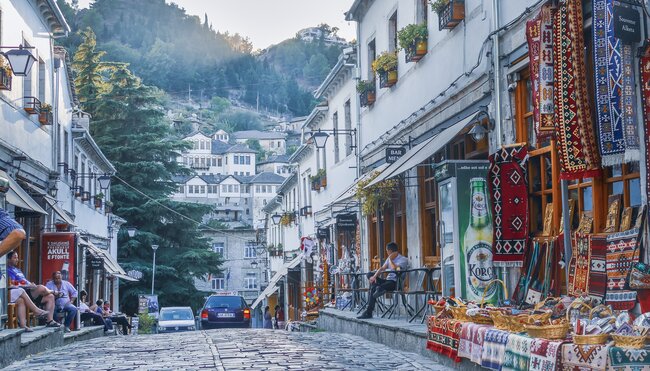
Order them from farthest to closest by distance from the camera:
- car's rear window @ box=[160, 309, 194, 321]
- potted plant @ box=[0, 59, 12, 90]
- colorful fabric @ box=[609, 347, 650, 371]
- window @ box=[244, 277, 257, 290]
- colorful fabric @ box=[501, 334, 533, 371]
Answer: window @ box=[244, 277, 257, 290] → car's rear window @ box=[160, 309, 194, 321] → potted plant @ box=[0, 59, 12, 90] → colorful fabric @ box=[501, 334, 533, 371] → colorful fabric @ box=[609, 347, 650, 371]

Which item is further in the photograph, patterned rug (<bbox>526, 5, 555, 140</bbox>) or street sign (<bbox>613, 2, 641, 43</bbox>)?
patterned rug (<bbox>526, 5, 555, 140</bbox>)

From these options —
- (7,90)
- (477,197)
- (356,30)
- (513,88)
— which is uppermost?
(356,30)

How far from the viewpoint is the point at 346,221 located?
24.9 metres

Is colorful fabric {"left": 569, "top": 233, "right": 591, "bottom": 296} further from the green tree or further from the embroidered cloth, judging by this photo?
the green tree

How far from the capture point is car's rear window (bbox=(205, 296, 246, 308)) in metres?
32.6

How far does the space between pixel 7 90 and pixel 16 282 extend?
4.72 m

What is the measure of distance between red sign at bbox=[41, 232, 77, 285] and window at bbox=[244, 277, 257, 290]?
7192 cm

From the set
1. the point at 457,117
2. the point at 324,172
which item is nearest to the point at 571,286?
the point at 457,117

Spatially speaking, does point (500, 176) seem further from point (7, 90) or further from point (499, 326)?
point (7, 90)

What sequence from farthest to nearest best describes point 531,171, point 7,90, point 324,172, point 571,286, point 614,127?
point 324,172 < point 7,90 < point 531,171 < point 571,286 < point 614,127

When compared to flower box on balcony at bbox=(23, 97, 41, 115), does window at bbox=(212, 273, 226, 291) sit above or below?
below

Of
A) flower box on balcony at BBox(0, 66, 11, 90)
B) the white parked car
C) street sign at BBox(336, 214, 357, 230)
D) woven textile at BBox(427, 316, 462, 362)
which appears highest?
flower box on balcony at BBox(0, 66, 11, 90)

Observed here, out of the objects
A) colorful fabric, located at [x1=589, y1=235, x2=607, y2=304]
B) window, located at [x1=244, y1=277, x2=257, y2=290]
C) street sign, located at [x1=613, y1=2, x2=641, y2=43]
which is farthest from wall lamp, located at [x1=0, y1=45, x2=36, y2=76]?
window, located at [x1=244, y1=277, x2=257, y2=290]

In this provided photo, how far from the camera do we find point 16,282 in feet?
53.6
